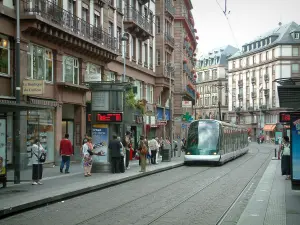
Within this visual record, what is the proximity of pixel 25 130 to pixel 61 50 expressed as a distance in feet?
19.7

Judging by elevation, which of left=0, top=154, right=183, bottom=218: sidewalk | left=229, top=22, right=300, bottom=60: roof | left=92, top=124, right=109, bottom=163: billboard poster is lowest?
left=0, top=154, right=183, bottom=218: sidewalk

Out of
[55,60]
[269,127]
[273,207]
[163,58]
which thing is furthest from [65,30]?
[269,127]

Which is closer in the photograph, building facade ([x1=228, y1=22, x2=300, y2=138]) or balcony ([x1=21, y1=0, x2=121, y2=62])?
balcony ([x1=21, y1=0, x2=121, y2=62])

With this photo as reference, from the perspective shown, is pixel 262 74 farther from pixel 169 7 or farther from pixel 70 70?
pixel 70 70

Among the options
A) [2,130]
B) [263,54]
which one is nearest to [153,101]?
[2,130]

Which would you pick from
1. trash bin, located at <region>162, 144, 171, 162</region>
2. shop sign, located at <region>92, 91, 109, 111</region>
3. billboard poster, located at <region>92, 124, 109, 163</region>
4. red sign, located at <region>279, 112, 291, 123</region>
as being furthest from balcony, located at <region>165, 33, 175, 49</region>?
red sign, located at <region>279, 112, 291, 123</region>

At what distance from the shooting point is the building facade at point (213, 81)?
14038cm

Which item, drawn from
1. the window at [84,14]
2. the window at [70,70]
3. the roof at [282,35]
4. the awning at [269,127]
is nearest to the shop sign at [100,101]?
the window at [70,70]

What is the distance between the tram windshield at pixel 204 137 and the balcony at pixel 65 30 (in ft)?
25.7

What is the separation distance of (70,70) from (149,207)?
18.9 metres

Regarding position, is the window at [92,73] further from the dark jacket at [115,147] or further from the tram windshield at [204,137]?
the dark jacket at [115,147]

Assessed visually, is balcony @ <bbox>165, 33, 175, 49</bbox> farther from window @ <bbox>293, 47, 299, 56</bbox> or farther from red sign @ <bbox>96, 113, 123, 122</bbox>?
window @ <bbox>293, 47, 299, 56</bbox>

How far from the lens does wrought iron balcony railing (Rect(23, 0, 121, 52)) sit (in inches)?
1049

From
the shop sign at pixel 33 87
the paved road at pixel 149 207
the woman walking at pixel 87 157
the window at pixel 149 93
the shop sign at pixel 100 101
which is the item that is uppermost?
the window at pixel 149 93
